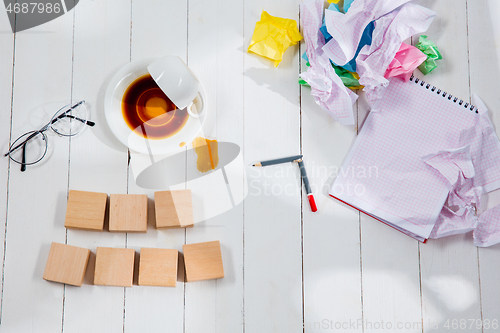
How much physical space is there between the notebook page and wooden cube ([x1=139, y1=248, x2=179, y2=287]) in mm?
383

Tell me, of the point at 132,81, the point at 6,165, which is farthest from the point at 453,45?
the point at 6,165

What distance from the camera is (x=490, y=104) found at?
2.84ft

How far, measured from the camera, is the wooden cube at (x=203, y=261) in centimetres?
79

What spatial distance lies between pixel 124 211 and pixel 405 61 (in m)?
0.69

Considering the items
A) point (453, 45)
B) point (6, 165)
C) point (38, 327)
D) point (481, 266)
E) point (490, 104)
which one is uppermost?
point (453, 45)

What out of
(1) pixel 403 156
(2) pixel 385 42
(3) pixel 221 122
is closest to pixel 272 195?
(3) pixel 221 122

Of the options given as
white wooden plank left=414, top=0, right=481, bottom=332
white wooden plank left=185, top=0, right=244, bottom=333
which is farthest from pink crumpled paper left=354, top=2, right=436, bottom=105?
white wooden plank left=414, top=0, right=481, bottom=332

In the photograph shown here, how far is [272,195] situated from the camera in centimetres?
84

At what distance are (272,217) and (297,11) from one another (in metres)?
0.48

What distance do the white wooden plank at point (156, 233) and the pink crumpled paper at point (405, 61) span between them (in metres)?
0.47

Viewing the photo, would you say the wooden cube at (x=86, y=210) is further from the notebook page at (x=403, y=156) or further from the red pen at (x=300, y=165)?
the notebook page at (x=403, y=156)

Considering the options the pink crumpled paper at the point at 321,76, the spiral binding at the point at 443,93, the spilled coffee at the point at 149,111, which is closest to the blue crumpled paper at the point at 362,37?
the pink crumpled paper at the point at 321,76

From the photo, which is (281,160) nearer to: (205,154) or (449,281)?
(205,154)

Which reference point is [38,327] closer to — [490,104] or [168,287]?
[168,287]
